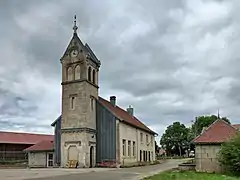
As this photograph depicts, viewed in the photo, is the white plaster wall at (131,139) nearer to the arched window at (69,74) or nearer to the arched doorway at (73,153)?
the arched doorway at (73,153)

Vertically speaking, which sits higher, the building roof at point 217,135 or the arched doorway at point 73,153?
the building roof at point 217,135

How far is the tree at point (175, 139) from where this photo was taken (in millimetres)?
104000

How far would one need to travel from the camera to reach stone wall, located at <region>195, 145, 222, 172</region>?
2741 cm

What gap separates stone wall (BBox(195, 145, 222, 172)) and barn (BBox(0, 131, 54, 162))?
3576cm

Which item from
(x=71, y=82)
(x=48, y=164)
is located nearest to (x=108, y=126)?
(x=71, y=82)

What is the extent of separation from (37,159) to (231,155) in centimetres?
2955

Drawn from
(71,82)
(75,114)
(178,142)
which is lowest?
(178,142)

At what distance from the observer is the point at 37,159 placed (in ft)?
151

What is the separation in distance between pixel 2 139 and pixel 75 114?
85.3 feet

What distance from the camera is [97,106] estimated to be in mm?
42031

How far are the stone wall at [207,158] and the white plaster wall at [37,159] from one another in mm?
24062

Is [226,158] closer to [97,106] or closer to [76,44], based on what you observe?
[97,106]

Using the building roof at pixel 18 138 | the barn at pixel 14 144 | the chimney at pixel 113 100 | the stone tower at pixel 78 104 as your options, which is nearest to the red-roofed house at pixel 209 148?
the stone tower at pixel 78 104

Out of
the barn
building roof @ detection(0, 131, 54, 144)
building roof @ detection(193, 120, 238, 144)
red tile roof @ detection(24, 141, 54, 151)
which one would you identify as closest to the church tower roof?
red tile roof @ detection(24, 141, 54, 151)
